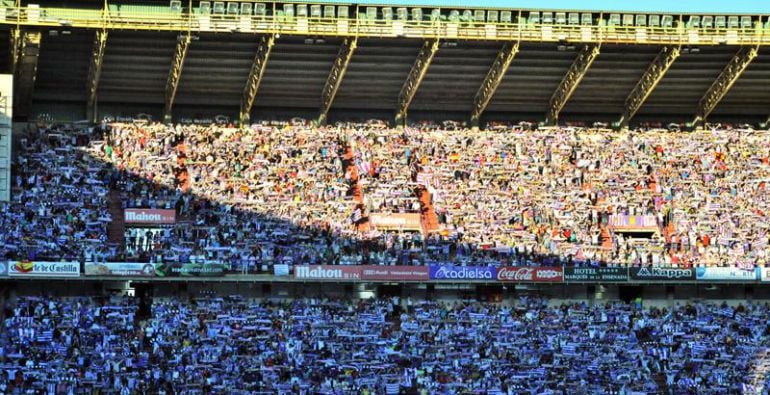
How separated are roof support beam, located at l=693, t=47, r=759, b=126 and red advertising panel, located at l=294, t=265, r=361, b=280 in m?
22.0

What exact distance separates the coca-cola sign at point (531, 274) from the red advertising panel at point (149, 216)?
13.3 metres

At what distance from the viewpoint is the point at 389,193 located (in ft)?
214

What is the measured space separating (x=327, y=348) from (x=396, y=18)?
60.1 ft

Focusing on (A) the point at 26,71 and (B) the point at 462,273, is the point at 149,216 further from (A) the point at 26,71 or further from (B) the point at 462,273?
(B) the point at 462,273

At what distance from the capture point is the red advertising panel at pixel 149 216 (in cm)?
6119

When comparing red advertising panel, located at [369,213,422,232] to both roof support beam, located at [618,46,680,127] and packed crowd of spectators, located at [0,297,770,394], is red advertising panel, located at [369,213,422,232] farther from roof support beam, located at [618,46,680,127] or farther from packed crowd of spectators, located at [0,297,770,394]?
roof support beam, located at [618,46,680,127]

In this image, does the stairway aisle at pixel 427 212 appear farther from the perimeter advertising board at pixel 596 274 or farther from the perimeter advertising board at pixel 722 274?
the perimeter advertising board at pixel 722 274

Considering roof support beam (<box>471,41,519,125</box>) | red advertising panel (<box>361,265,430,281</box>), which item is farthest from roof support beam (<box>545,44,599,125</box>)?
red advertising panel (<box>361,265,430,281</box>)

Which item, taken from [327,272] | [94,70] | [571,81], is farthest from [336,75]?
[327,272]

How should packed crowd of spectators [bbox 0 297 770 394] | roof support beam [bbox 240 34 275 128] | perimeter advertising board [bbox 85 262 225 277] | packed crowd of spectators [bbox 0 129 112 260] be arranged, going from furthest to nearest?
roof support beam [bbox 240 34 275 128] < packed crowd of spectators [bbox 0 129 112 260] < perimeter advertising board [bbox 85 262 225 277] < packed crowd of spectators [bbox 0 297 770 394]

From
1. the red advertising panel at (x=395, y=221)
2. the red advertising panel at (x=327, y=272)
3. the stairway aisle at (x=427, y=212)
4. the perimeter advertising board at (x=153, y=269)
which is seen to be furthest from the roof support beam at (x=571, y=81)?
the perimeter advertising board at (x=153, y=269)

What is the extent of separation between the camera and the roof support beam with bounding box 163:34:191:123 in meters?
65.4

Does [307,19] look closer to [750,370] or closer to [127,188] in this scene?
[127,188]

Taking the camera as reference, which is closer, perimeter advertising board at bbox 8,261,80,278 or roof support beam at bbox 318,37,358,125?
perimeter advertising board at bbox 8,261,80,278
